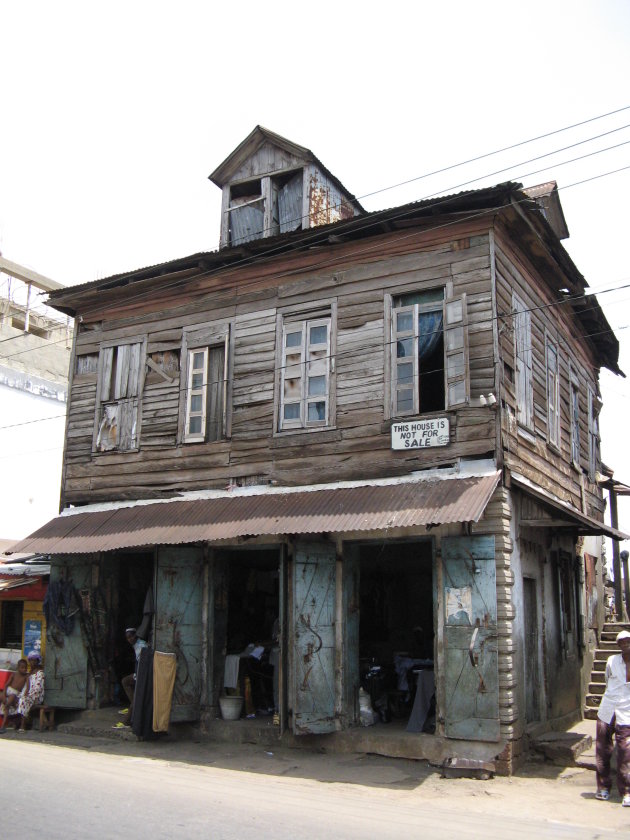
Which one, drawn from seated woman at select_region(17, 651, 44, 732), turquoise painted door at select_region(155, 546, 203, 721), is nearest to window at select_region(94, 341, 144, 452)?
turquoise painted door at select_region(155, 546, 203, 721)

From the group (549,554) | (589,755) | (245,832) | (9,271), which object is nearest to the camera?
(245,832)

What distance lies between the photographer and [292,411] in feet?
40.5

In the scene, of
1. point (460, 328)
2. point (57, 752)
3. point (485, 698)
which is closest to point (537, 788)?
point (485, 698)

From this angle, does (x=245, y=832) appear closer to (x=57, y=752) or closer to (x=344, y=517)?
(x=344, y=517)

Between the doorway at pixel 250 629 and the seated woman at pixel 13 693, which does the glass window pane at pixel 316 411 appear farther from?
the seated woman at pixel 13 693

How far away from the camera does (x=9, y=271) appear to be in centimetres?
2633

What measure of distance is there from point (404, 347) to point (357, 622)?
407 cm

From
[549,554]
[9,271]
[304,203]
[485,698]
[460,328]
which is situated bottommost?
[485,698]

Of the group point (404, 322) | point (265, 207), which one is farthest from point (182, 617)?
point (265, 207)

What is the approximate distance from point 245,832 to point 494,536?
5066 mm

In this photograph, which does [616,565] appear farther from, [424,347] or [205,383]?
[205,383]

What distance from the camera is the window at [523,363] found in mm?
11680

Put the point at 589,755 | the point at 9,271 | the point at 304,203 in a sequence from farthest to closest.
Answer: the point at 9,271, the point at 304,203, the point at 589,755

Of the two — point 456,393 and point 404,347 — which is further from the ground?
point 404,347
